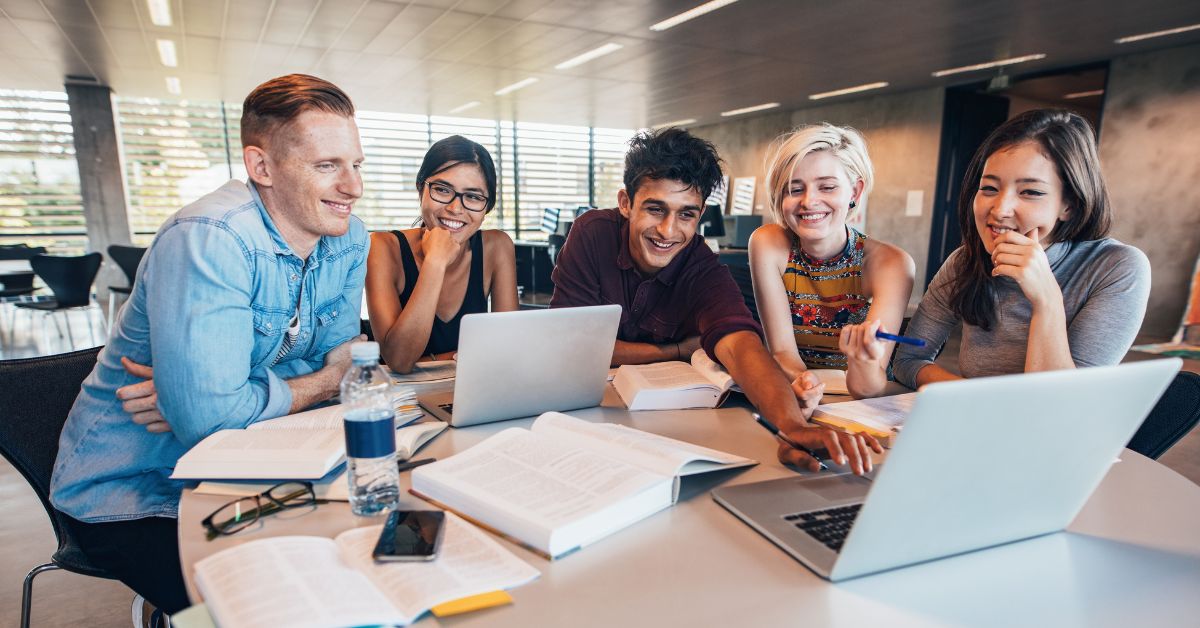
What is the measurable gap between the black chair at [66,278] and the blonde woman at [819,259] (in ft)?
18.8

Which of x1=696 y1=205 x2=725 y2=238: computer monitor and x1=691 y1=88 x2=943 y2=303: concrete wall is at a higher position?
x1=691 y1=88 x2=943 y2=303: concrete wall

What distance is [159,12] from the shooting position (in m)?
4.80

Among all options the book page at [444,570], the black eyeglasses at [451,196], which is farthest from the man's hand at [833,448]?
the black eyeglasses at [451,196]

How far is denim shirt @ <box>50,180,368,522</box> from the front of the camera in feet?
3.67

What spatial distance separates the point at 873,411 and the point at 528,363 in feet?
2.48

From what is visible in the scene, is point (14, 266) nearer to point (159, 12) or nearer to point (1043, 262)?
point (159, 12)

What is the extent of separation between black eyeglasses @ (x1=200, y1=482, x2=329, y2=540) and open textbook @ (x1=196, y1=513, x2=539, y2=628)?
0.37 feet

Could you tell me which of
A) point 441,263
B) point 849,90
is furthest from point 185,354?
point 849,90

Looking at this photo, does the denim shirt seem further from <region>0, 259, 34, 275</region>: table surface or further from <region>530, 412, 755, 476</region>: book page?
<region>0, 259, 34, 275</region>: table surface

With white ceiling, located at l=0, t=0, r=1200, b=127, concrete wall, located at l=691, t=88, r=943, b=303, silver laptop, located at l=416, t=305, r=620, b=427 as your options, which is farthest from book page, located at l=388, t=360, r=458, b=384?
concrete wall, located at l=691, t=88, r=943, b=303

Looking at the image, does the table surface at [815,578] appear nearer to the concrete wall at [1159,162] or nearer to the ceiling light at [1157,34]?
the ceiling light at [1157,34]

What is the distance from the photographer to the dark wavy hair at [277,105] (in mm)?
Answer: 1299

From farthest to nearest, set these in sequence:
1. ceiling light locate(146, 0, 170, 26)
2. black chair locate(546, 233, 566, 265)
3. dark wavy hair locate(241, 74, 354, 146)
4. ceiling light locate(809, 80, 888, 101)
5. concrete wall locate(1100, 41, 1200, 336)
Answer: ceiling light locate(809, 80, 888, 101) → black chair locate(546, 233, 566, 265) → concrete wall locate(1100, 41, 1200, 336) → ceiling light locate(146, 0, 170, 26) → dark wavy hair locate(241, 74, 354, 146)

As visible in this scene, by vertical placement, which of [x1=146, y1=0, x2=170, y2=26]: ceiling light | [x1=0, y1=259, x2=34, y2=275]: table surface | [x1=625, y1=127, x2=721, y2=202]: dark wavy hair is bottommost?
[x1=0, y1=259, x2=34, y2=275]: table surface
